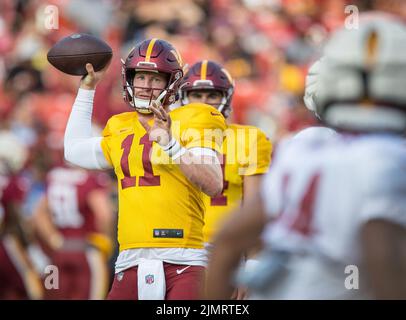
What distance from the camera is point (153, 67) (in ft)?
18.9

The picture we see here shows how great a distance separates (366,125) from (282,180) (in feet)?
0.90

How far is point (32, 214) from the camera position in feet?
34.2

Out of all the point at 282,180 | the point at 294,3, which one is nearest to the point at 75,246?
the point at 282,180

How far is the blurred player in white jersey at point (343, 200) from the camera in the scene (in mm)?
2953

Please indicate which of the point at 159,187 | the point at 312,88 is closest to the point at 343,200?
the point at 159,187

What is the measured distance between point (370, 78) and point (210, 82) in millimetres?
4076

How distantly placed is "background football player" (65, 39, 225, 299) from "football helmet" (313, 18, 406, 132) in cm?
225

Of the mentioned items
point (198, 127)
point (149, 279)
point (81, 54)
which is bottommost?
point (149, 279)

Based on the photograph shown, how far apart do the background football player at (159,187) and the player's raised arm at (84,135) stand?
52 mm

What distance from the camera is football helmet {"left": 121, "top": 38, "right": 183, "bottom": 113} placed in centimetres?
574

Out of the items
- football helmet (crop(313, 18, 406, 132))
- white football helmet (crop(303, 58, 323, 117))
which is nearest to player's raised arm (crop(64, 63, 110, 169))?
white football helmet (crop(303, 58, 323, 117))

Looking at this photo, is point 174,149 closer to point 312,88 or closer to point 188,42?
point 312,88

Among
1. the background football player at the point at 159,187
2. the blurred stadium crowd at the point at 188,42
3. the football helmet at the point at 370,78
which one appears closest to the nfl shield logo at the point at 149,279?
the background football player at the point at 159,187

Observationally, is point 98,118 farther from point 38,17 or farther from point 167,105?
point 167,105
